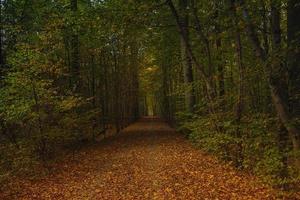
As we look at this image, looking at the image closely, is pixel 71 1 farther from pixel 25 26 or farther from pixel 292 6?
pixel 292 6

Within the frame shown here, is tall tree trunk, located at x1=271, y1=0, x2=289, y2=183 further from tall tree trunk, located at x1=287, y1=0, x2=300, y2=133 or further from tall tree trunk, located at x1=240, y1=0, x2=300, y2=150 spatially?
tall tree trunk, located at x1=287, y1=0, x2=300, y2=133

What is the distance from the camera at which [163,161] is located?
1550 cm

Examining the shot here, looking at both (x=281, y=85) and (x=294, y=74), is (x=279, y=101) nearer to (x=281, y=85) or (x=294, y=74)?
(x=281, y=85)

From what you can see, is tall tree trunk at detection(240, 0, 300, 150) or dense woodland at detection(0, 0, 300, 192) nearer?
tall tree trunk at detection(240, 0, 300, 150)

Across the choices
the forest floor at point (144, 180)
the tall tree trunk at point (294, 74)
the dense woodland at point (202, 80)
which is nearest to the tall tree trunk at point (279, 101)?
the dense woodland at point (202, 80)

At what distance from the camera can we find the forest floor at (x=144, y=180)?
33.9ft

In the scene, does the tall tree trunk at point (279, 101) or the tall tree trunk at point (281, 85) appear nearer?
the tall tree trunk at point (279, 101)

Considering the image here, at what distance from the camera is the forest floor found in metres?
10.3

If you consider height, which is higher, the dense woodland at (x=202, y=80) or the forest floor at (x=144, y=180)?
the dense woodland at (x=202, y=80)

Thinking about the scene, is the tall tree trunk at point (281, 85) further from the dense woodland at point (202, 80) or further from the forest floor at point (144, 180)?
the forest floor at point (144, 180)

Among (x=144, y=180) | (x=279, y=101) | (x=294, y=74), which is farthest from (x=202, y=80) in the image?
(x=279, y=101)

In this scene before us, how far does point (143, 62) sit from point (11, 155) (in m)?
39.8

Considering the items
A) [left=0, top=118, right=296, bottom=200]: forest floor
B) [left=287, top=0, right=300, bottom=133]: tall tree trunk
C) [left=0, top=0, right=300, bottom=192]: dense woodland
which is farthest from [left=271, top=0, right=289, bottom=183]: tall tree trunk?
[left=0, top=118, right=296, bottom=200]: forest floor

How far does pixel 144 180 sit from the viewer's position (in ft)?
40.2
